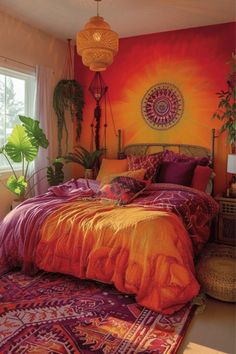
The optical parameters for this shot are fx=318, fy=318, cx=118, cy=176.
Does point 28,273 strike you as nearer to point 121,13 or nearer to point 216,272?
point 216,272

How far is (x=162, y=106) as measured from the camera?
4301 millimetres

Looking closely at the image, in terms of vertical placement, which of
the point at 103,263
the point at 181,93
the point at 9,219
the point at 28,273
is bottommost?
the point at 28,273

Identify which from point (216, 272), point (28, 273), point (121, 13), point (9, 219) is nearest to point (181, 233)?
point (216, 272)

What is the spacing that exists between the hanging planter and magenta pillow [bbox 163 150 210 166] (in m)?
1.54

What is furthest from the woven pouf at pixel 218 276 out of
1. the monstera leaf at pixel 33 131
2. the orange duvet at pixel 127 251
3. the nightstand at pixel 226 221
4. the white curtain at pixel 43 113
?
the white curtain at pixel 43 113

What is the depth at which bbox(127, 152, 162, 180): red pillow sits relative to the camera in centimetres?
370

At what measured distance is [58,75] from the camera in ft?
15.3

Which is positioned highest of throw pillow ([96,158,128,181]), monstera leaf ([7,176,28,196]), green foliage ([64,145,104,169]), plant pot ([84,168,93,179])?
green foliage ([64,145,104,169])

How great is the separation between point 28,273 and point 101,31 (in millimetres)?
2170

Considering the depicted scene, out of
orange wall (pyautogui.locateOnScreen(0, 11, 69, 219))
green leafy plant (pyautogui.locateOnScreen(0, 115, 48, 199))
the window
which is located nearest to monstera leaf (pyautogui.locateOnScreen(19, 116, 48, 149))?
green leafy plant (pyautogui.locateOnScreen(0, 115, 48, 199))

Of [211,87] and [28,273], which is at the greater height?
[211,87]

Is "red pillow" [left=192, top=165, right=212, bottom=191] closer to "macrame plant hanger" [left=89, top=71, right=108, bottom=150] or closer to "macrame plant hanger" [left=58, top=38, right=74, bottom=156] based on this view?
"macrame plant hanger" [left=89, top=71, right=108, bottom=150]

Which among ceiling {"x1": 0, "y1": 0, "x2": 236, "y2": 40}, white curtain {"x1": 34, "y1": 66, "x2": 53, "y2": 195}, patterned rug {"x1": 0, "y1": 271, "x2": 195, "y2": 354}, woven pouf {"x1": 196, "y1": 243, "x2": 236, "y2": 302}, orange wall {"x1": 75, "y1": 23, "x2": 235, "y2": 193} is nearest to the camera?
patterned rug {"x1": 0, "y1": 271, "x2": 195, "y2": 354}

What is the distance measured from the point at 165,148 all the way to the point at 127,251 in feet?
7.30
